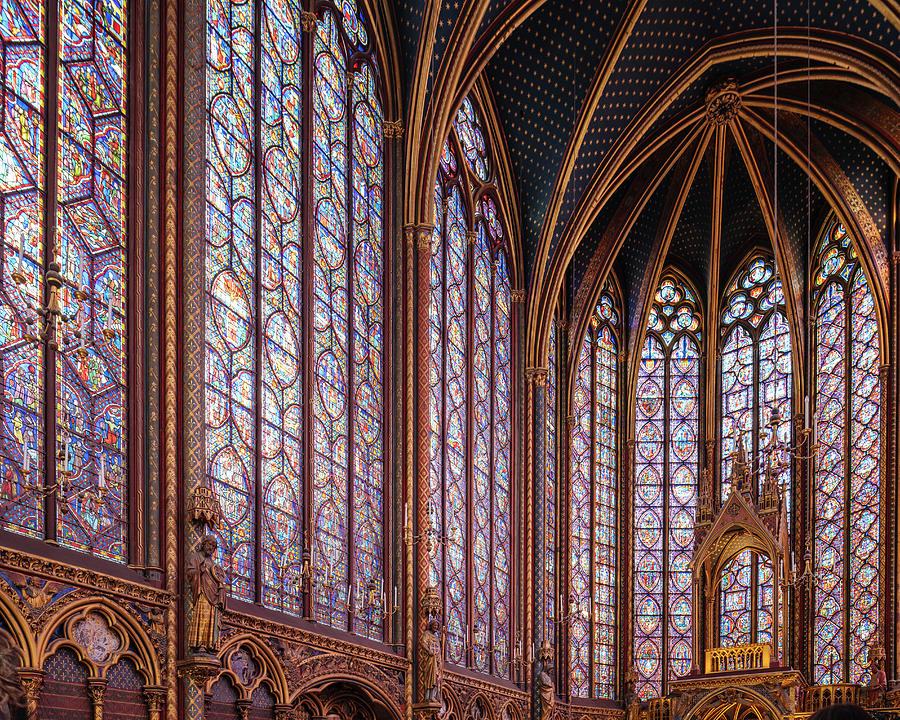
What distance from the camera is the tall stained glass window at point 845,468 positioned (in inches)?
1009

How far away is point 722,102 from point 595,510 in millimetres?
9453

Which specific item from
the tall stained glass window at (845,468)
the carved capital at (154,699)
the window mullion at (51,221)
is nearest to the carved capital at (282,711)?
the carved capital at (154,699)

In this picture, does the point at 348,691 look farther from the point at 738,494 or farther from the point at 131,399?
the point at 738,494

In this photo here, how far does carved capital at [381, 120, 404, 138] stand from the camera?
784 inches

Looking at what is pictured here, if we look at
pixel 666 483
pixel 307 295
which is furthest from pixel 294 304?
pixel 666 483

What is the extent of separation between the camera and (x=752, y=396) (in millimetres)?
29125

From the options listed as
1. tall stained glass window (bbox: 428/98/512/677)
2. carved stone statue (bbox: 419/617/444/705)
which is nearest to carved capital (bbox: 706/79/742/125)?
tall stained glass window (bbox: 428/98/512/677)

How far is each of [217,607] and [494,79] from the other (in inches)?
560

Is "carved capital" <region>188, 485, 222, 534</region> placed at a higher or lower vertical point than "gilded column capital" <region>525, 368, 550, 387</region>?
lower

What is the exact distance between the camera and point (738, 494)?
2605cm

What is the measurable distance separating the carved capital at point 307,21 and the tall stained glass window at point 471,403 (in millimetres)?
5106

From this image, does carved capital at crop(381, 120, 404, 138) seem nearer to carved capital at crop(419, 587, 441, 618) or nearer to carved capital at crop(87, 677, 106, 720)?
carved capital at crop(419, 587, 441, 618)

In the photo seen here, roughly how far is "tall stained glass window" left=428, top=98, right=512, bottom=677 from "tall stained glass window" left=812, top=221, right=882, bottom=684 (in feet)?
23.9

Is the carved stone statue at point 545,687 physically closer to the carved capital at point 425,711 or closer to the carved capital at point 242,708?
the carved capital at point 425,711
